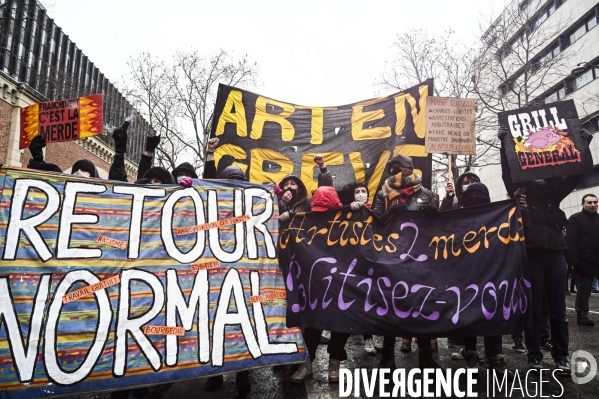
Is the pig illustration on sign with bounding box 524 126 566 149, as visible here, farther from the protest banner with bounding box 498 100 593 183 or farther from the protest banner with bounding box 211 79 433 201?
the protest banner with bounding box 211 79 433 201

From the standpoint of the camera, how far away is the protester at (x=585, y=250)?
5.81 metres

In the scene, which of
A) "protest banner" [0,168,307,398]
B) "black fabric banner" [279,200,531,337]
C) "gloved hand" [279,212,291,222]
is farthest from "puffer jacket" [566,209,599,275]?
"protest banner" [0,168,307,398]

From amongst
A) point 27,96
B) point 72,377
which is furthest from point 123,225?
point 27,96

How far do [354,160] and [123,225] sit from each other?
3.68m

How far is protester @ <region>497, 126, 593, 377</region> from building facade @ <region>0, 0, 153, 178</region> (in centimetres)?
816

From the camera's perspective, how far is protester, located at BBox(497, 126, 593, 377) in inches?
133

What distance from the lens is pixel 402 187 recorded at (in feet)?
12.7

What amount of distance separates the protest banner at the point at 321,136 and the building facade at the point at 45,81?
3.90 metres

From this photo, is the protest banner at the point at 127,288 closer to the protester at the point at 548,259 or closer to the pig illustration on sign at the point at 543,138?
the protester at the point at 548,259

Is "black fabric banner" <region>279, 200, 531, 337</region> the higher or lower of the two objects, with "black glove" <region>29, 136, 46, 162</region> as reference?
lower

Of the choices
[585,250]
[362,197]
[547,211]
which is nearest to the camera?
[547,211]

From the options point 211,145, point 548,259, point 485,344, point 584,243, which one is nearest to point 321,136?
point 211,145

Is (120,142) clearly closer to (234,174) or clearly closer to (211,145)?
(211,145)

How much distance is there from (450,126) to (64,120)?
569 cm
